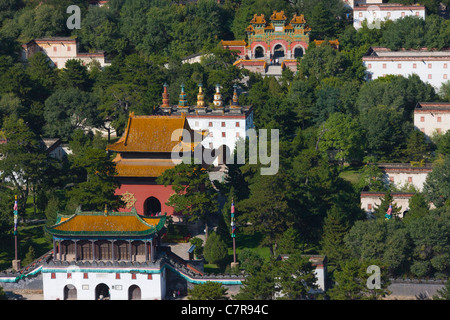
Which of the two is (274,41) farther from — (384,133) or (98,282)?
(98,282)

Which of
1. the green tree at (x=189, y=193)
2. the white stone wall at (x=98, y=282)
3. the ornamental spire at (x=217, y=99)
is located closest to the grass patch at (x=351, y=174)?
the ornamental spire at (x=217, y=99)

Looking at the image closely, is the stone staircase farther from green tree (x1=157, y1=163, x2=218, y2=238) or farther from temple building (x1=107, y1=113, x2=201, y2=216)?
green tree (x1=157, y1=163, x2=218, y2=238)

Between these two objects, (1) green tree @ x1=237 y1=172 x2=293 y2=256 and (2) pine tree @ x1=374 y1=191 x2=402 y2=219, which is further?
(2) pine tree @ x1=374 y1=191 x2=402 y2=219

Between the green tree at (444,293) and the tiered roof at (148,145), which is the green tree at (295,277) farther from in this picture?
the tiered roof at (148,145)

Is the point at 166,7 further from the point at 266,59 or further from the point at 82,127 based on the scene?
the point at 82,127

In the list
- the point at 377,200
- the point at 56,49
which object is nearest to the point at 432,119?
the point at 377,200

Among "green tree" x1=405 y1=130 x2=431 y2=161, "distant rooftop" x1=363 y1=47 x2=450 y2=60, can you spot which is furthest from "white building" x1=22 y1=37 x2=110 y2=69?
"green tree" x1=405 y1=130 x2=431 y2=161
